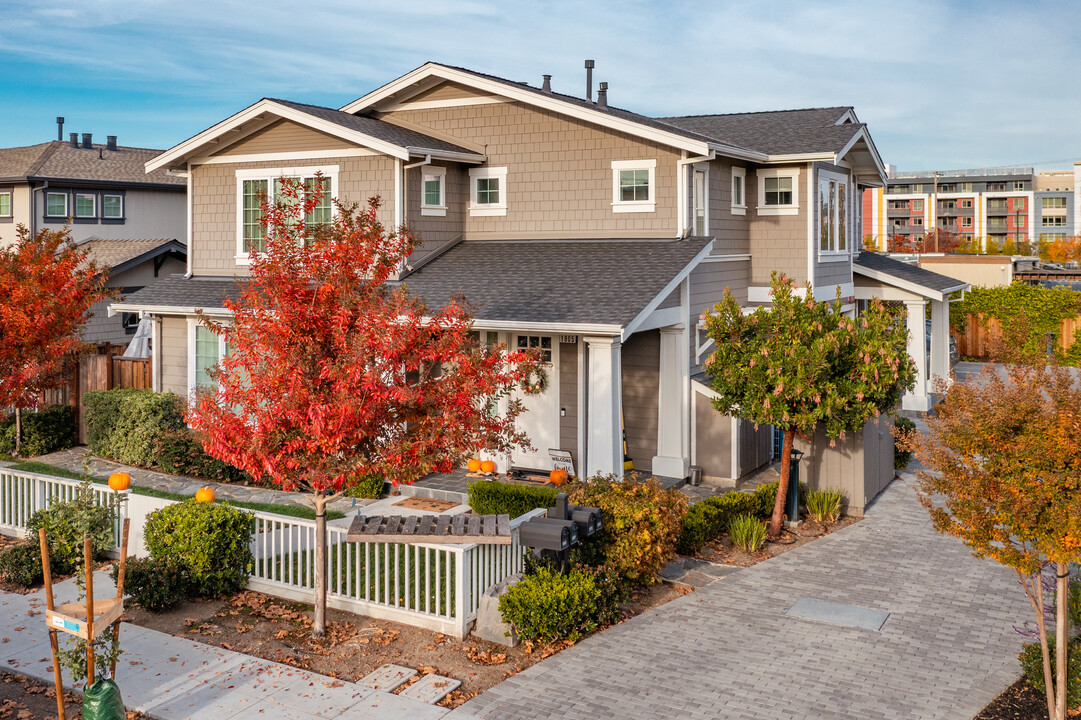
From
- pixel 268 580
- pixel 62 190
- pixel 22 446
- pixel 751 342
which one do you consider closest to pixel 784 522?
pixel 751 342

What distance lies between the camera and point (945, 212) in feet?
345

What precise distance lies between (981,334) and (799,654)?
28.6 m

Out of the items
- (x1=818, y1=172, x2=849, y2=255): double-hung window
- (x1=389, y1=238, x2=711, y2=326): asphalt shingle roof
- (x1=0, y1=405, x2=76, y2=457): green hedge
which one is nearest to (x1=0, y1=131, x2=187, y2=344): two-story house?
(x1=0, y1=405, x2=76, y2=457): green hedge

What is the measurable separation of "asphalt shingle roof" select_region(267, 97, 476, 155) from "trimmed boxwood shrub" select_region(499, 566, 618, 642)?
9.70 m

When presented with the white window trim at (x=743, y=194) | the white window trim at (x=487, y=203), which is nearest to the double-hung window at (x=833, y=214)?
the white window trim at (x=743, y=194)

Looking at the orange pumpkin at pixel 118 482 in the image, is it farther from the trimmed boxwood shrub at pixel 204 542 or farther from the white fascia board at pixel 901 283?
the white fascia board at pixel 901 283

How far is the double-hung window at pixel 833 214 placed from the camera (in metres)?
20.2

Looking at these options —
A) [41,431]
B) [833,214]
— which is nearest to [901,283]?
[833,214]

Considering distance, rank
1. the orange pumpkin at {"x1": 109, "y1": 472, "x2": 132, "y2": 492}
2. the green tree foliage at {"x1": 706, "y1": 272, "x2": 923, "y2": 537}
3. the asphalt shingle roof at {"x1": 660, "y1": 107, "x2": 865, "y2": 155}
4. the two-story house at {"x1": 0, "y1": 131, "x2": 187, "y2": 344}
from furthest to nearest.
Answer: the two-story house at {"x1": 0, "y1": 131, "x2": 187, "y2": 344}, the asphalt shingle roof at {"x1": 660, "y1": 107, "x2": 865, "y2": 155}, the green tree foliage at {"x1": 706, "y1": 272, "x2": 923, "y2": 537}, the orange pumpkin at {"x1": 109, "y1": 472, "x2": 132, "y2": 492}

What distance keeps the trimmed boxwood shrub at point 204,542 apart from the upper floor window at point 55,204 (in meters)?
23.5

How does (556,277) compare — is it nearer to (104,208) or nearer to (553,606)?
(553,606)

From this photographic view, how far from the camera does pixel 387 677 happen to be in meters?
8.86

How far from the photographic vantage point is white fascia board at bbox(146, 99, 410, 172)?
1730cm

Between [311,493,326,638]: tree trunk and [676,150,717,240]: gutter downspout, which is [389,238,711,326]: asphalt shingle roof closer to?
[676,150,717,240]: gutter downspout
